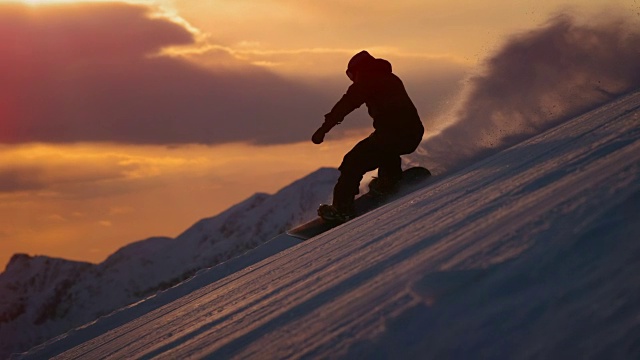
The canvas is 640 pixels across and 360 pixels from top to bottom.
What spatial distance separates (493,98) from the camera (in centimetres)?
1686

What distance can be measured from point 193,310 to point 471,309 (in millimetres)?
4604

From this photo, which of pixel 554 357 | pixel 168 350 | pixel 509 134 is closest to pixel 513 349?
pixel 554 357

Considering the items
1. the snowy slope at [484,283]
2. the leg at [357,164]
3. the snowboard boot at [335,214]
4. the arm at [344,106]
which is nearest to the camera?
the snowy slope at [484,283]

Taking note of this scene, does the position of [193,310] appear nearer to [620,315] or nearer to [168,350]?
[168,350]

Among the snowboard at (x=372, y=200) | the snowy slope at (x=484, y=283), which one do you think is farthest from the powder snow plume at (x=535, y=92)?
the snowy slope at (x=484, y=283)

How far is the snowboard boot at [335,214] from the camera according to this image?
12.2 metres

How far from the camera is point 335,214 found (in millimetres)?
12359

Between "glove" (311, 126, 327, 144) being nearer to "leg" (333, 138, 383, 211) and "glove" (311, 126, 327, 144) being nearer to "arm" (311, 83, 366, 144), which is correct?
"arm" (311, 83, 366, 144)

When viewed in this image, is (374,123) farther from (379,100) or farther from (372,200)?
(372,200)

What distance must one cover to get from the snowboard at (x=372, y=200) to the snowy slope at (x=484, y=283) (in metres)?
5.51

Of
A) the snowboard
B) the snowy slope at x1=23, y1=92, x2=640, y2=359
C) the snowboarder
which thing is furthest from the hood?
the snowy slope at x1=23, y1=92, x2=640, y2=359

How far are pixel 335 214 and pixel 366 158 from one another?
0.93m

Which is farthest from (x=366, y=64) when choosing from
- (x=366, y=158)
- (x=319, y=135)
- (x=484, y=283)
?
(x=484, y=283)

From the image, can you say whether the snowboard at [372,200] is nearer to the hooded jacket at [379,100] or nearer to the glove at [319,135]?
the hooded jacket at [379,100]
